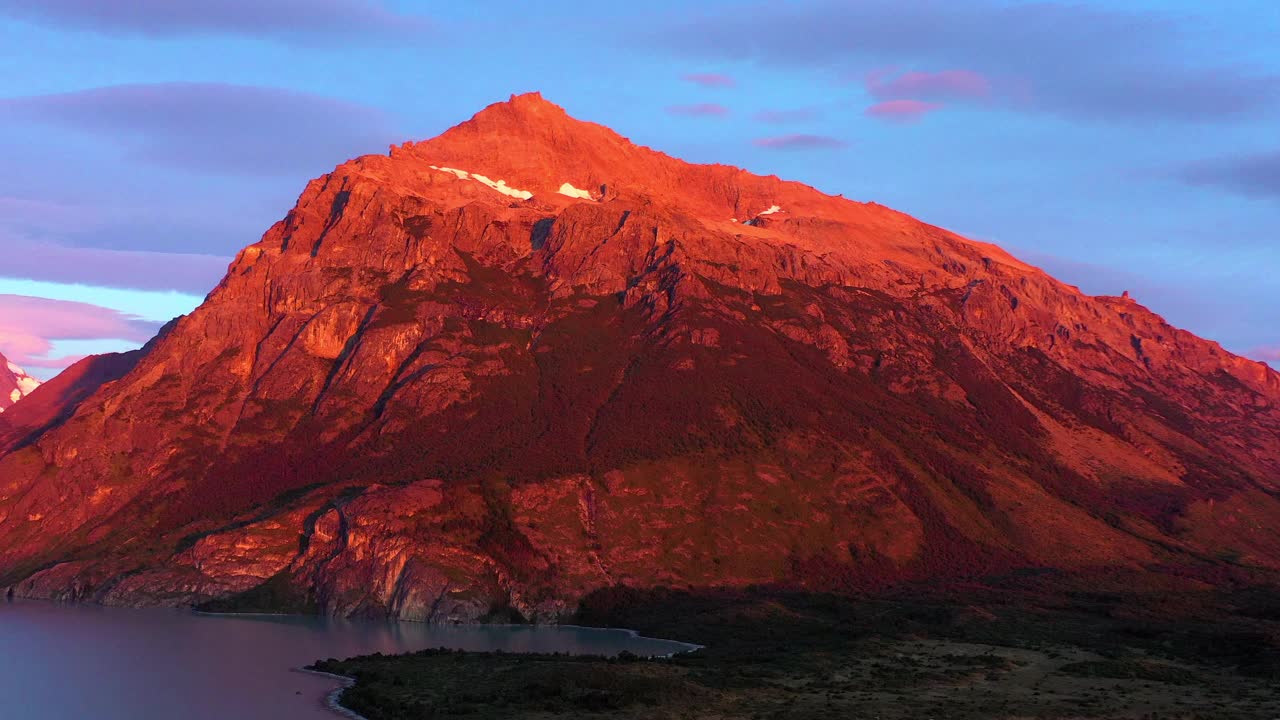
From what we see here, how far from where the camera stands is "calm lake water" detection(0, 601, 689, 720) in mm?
129375

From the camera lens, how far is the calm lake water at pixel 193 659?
424 feet

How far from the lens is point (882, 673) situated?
477 ft

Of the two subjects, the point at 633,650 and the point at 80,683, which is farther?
the point at 633,650

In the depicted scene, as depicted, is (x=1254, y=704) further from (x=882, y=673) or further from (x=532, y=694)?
(x=532, y=694)

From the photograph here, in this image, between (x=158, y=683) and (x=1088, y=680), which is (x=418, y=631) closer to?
(x=158, y=683)

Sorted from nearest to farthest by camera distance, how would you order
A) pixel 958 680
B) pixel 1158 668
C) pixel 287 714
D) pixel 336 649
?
pixel 287 714, pixel 958 680, pixel 1158 668, pixel 336 649

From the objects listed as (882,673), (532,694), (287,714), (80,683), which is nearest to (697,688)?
(532,694)

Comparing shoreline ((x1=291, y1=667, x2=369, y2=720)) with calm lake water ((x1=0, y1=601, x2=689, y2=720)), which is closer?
shoreline ((x1=291, y1=667, x2=369, y2=720))

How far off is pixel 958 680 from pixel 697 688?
105ft

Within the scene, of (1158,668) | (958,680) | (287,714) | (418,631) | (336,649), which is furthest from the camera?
(418,631)

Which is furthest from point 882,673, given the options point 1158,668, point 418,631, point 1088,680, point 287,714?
point 418,631

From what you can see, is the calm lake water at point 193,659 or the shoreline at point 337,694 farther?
the calm lake water at point 193,659

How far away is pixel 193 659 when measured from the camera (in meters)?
161

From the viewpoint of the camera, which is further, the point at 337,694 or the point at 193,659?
the point at 193,659
